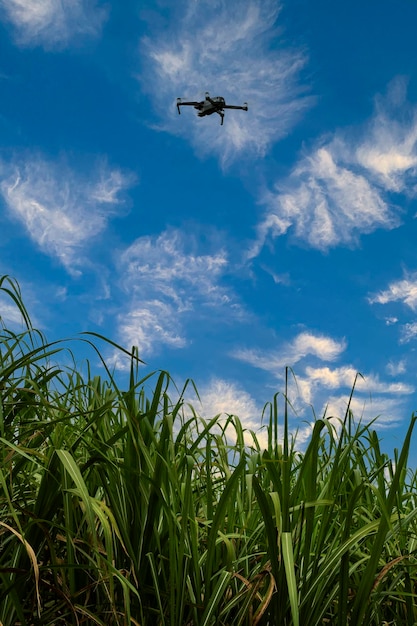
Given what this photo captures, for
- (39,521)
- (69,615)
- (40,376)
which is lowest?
(69,615)

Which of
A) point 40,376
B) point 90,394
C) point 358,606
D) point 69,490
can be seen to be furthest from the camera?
point 90,394

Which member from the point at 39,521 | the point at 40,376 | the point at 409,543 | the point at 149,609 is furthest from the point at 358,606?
the point at 40,376

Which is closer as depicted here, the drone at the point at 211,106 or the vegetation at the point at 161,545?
the vegetation at the point at 161,545

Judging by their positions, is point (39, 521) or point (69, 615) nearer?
point (39, 521)

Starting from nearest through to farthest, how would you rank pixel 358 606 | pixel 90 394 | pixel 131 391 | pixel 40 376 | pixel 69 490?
1. pixel 69 490
2. pixel 358 606
3. pixel 131 391
4. pixel 40 376
5. pixel 90 394

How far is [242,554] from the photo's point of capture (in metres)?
2.21

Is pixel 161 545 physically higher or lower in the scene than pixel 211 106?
lower

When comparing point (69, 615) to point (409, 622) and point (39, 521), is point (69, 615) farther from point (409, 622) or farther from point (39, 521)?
point (409, 622)

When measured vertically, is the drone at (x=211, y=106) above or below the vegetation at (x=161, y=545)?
above

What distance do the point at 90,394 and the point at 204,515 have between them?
783 millimetres

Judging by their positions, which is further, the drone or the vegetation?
the drone

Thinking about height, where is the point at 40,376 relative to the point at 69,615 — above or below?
above

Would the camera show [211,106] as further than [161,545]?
Yes

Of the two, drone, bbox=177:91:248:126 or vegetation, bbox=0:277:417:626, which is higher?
drone, bbox=177:91:248:126
